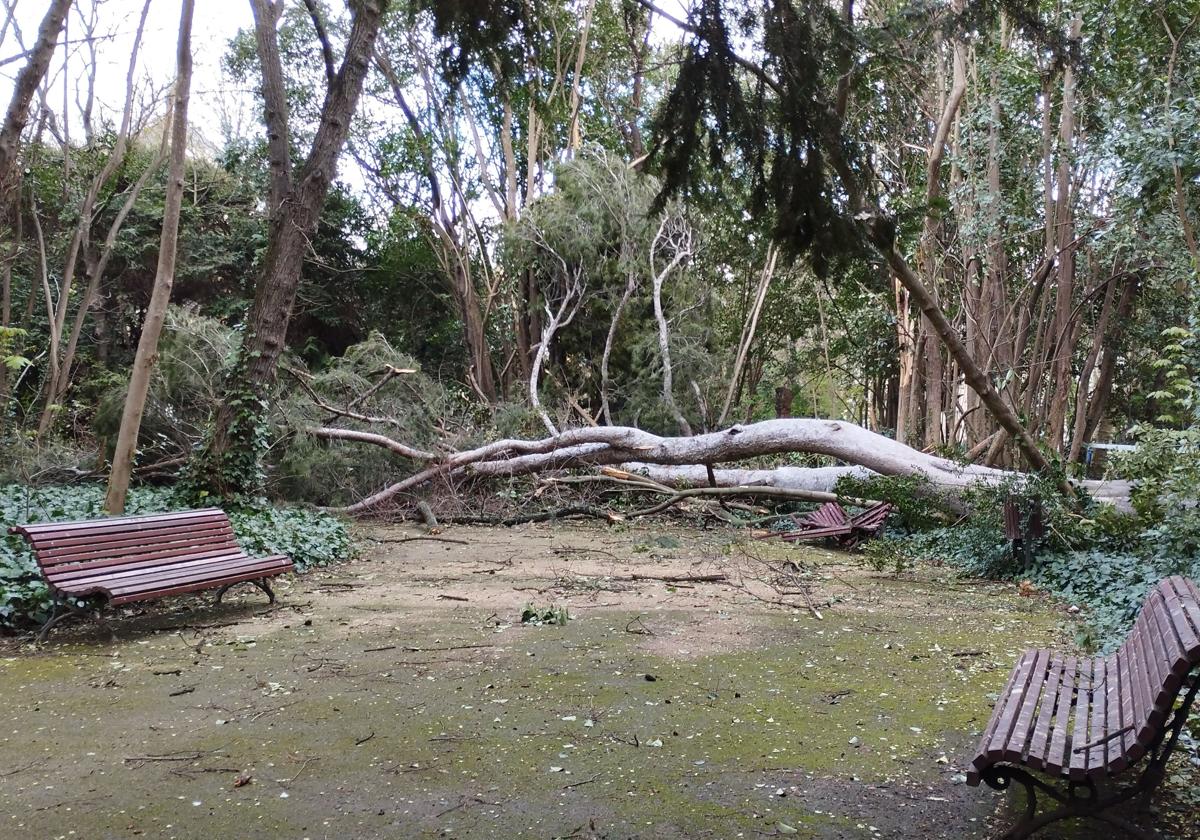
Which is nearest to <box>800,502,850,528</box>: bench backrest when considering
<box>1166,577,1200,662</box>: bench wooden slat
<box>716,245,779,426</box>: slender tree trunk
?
<box>1166,577,1200,662</box>: bench wooden slat

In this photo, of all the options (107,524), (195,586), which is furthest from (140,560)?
(195,586)

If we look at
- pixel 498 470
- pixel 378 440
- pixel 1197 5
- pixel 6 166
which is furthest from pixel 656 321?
pixel 6 166

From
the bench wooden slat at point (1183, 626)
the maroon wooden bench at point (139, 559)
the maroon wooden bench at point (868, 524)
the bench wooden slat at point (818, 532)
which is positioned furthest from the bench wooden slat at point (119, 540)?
the maroon wooden bench at point (868, 524)

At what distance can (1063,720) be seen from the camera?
9.86ft

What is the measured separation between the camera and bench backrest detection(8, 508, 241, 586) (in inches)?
212

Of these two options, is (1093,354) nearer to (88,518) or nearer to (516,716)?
(516,716)

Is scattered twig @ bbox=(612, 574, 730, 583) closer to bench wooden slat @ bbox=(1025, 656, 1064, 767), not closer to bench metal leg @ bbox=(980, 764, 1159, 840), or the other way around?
bench wooden slat @ bbox=(1025, 656, 1064, 767)

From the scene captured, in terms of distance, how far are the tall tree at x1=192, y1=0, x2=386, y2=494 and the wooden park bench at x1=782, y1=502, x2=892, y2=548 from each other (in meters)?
6.73

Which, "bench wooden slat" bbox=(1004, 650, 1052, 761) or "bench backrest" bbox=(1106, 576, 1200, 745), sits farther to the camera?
"bench wooden slat" bbox=(1004, 650, 1052, 761)

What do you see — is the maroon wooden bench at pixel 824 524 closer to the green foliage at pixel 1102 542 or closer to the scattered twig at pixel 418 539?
the green foliage at pixel 1102 542

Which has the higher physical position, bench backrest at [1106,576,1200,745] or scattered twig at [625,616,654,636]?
bench backrest at [1106,576,1200,745]

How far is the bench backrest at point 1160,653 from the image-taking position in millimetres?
2457

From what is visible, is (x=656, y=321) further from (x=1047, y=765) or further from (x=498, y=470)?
(x=1047, y=765)

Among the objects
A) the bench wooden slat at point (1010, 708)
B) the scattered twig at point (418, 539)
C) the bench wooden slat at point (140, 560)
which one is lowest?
the scattered twig at point (418, 539)
